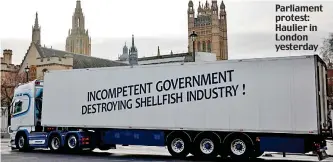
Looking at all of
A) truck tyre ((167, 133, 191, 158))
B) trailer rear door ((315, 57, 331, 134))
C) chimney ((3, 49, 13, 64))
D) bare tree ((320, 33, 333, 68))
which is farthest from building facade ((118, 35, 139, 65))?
trailer rear door ((315, 57, 331, 134))

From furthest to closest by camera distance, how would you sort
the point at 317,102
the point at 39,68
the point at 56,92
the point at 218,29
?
the point at 218,29, the point at 39,68, the point at 56,92, the point at 317,102

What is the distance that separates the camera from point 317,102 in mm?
15109

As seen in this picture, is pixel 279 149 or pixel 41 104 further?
pixel 41 104

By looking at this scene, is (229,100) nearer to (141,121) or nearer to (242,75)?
(242,75)

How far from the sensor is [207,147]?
55.6 ft

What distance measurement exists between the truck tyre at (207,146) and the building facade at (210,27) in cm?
12494

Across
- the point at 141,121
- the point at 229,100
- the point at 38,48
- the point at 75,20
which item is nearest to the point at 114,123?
the point at 141,121

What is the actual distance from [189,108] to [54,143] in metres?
7.47

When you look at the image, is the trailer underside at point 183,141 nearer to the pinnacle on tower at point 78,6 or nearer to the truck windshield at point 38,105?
the truck windshield at point 38,105

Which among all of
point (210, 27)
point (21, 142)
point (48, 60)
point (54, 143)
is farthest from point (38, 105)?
point (210, 27)

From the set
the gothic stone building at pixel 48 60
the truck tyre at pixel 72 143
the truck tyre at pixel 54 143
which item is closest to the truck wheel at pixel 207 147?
the truck tyre at pixel 72 143

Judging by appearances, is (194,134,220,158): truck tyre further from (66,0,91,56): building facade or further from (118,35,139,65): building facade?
(66,0,91,56): building facade

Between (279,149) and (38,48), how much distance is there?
65.9 m
